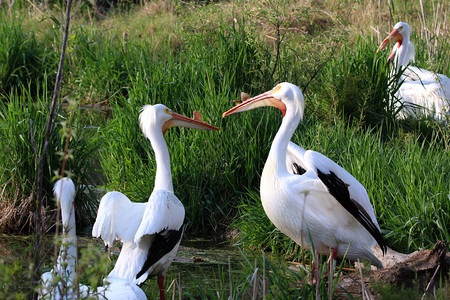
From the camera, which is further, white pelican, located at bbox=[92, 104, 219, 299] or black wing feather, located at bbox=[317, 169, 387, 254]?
black wing feather, located at bbox=[317, 169, 387, 254]

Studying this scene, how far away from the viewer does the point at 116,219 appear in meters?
3.95

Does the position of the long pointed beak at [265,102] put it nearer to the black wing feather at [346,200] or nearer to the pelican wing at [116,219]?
the black wing feather at [346,200]

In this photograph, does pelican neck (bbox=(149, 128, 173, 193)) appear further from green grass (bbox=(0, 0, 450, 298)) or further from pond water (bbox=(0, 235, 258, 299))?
green grass (bbox=(0, 0, 450, 298))

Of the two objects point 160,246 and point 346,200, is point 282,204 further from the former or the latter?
point 160,246

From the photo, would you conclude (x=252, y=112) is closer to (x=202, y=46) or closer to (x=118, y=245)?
(x=202, y=46)

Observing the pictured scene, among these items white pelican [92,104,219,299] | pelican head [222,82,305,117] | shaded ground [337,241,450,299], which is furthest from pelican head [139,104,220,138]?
shaded ground [337,241,450,299]

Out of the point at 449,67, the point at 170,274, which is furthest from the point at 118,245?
the point at 449,67

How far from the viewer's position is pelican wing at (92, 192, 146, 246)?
154 inches

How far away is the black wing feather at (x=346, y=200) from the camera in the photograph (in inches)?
163

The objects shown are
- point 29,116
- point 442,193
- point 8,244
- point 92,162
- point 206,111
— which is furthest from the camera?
point 92,162

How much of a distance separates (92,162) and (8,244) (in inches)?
68.1

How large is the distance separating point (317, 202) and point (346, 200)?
25 cm

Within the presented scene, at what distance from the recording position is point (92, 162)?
21.8ft

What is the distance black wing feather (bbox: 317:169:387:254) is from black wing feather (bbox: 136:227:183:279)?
99cm
